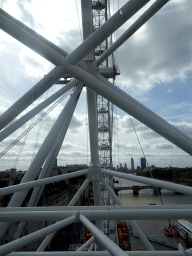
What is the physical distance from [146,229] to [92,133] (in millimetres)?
30079

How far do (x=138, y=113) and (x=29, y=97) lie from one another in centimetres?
168

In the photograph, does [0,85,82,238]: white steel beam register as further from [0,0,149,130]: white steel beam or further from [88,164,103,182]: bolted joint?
[88,164,103,182]: bolted joint

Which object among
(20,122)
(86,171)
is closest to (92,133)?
(86,171)

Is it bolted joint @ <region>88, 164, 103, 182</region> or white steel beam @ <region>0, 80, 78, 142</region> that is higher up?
white steel beam @ <region>0, 80, 78, 142</region>

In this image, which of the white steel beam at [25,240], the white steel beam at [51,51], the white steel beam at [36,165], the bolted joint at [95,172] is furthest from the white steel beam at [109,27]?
the bolted joint at [95,172]

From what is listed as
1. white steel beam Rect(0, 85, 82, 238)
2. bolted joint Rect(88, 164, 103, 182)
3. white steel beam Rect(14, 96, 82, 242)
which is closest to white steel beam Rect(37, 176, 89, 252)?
white steel beam Rect(14, 96, 82, 242)

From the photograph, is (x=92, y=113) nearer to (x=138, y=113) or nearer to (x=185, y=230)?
(x=138, y=113)

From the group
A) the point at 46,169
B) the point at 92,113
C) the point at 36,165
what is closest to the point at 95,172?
the point at 46,169

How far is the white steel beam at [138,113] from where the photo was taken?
8.94ft

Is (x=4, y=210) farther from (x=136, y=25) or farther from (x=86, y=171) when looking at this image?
(x=136, y=25)

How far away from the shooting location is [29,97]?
298 cm

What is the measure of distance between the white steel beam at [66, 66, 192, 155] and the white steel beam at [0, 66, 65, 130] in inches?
8.9

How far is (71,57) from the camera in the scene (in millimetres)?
3053

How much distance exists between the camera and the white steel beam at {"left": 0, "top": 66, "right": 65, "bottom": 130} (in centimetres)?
288
